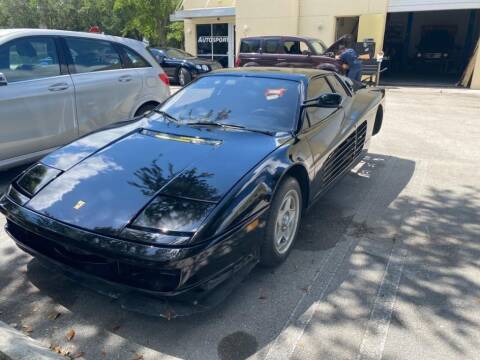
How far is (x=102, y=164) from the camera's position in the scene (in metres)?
3.00

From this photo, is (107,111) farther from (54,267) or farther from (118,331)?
(118,331)

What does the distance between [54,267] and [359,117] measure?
138 inches

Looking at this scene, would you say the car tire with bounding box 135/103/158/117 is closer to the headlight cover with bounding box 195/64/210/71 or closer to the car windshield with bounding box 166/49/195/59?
the headlight cover with bounding box 195/64/210/71

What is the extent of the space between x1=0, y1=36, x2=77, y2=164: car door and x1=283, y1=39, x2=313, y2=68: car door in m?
9.36

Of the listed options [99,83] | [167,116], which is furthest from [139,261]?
[99,83]

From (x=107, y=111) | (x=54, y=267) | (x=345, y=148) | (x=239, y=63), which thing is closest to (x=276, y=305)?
(x=54, y=267)

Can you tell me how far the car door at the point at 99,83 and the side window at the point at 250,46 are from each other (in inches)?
352

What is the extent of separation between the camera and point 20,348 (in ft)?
7.14

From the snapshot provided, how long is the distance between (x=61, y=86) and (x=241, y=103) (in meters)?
2.45

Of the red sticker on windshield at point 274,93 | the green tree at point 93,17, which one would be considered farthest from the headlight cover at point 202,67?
the green tree at point 93,17

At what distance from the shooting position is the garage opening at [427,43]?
20.7 m

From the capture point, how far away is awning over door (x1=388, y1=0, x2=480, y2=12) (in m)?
14.1

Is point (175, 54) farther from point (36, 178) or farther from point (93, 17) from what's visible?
point (93, 17)

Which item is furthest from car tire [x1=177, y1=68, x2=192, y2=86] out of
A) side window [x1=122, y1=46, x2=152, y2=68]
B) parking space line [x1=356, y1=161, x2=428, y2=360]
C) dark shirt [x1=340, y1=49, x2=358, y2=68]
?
parking space line [x1=356, y1=161, x2=428, y2=360]
